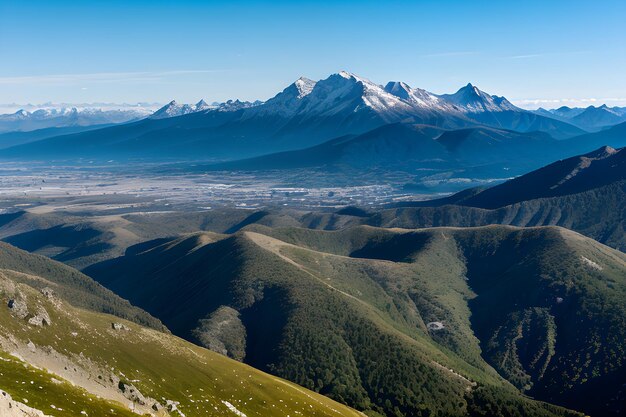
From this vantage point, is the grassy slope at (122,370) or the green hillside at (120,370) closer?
the grassy slope at (122,370)

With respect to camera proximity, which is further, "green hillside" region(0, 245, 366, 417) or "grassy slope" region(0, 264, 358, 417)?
"green hillside" region(0, 245, 366, 417)

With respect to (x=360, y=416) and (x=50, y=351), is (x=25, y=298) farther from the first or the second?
(x=360, y=416)

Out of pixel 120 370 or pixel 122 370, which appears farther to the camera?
pixel 122 370

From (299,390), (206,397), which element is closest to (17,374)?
(206,397)
